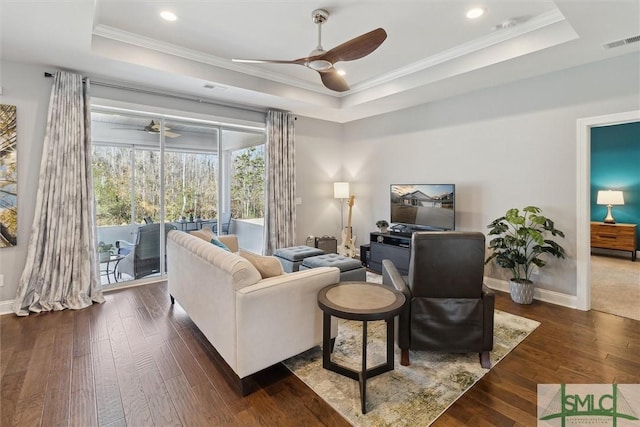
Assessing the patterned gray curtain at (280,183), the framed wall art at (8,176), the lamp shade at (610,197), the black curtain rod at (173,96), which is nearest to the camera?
the framed wall art at (8,176)

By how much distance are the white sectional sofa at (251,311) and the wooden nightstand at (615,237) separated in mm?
6528

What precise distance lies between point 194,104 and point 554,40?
4392mm

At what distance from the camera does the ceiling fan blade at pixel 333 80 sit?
305 cm

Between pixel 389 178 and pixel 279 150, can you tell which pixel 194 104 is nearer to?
pixel 279 150

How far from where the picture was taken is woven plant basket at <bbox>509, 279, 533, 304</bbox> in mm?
3635

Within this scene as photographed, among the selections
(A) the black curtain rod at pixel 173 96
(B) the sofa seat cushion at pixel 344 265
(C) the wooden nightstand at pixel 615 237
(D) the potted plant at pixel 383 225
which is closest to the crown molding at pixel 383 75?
(A) the black curtain rod at pixel 173 96

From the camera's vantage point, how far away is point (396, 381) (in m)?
2.20

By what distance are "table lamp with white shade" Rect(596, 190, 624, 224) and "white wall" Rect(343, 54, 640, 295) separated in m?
3.64

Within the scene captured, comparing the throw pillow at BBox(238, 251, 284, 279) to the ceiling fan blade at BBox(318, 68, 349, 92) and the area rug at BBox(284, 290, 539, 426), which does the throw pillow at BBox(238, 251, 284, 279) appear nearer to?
the area rug at BBox(284, 290, 539, 426)

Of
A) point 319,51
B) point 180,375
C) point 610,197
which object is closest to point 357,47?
point 319,51

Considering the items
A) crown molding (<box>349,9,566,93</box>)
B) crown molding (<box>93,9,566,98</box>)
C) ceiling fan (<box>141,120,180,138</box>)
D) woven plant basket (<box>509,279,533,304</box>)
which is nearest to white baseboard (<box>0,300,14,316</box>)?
ceiling fan (<box>141,120,180,138</box>)

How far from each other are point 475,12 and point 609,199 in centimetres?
548

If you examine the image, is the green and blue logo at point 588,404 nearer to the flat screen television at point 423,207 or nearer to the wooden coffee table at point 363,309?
the wooden coffee table at point 363,309

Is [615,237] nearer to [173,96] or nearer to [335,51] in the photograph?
[335,51]
